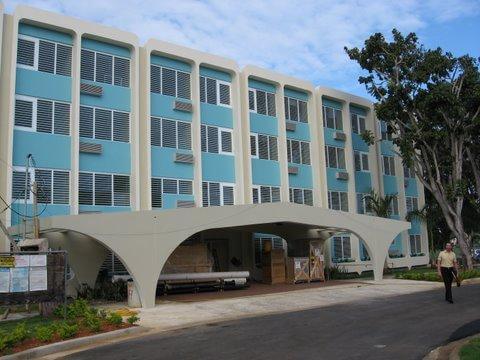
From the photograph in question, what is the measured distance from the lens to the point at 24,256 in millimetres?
13234

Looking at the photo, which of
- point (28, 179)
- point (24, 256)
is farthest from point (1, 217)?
point (24, 256)

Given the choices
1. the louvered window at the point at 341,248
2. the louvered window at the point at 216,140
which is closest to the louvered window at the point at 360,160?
the louvered window at the point at 341,248

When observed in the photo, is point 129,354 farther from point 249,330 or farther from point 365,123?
point 365,123

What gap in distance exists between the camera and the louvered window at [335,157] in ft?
112

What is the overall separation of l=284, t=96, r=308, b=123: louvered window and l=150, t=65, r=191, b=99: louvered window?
23.5 ft

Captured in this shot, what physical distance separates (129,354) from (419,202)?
3489cm

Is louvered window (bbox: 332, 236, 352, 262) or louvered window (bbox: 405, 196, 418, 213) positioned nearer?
louvered window (bbox: 332, 236, 352, 262)

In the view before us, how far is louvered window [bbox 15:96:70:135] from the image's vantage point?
71.8 ft

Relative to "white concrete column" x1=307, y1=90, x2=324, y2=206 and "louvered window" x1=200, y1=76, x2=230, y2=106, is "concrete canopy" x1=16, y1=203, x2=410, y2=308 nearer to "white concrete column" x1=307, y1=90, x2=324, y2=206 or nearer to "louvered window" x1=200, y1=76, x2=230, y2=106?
"white concrete column" x1=307, y1=90, x2=324, y2=206

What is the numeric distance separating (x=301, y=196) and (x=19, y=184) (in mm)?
16379

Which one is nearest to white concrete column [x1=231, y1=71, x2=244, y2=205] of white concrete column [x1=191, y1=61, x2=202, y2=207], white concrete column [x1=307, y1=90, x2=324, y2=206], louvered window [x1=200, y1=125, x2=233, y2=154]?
louvered window [x1=200, y1=125, x2=233, y2=154]

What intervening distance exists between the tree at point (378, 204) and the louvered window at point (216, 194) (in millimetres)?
10672

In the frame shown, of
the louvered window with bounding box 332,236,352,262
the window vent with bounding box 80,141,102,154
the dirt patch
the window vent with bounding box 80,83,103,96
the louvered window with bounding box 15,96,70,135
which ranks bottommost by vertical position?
the dirt patch

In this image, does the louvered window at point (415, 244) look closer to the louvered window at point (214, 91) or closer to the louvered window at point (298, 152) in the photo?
the louvered window at point (298, 152)
